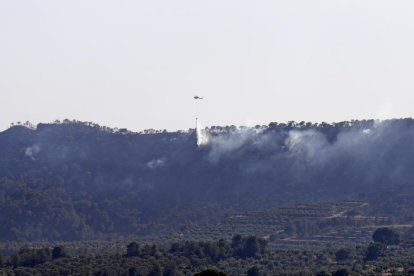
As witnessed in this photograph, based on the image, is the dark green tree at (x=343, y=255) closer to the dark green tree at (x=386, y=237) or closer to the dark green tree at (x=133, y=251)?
the dark green tree at (x=386, y=237)

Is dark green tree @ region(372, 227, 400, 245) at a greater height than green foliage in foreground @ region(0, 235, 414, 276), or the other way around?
dark green tree @ region(372, 227, 400, 245)

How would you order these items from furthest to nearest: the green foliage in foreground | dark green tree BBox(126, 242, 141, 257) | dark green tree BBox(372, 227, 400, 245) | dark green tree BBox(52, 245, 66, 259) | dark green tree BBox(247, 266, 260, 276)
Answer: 1. dark green tree BBox(372, 227, 400, 245)
2. dark green tree BBox(52, 245, 66, 259)
3. dark green tree BBox(126, 242, 141, 257)
4. the green foliage in foreground
5. dark green tree BBox(247, 266, 260, 276)

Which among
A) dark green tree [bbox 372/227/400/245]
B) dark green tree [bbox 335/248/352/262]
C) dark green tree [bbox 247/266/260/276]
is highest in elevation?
dark green tree [bbox 372/227/400/245]

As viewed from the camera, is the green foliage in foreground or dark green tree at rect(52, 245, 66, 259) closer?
the green foliage in foreground

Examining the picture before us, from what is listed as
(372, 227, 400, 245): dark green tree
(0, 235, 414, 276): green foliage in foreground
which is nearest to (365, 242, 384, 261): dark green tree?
(0, 235, 414, 276): green foliage in foreground

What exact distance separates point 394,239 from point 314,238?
77.7 feet

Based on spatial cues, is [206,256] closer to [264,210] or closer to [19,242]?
[264,210]

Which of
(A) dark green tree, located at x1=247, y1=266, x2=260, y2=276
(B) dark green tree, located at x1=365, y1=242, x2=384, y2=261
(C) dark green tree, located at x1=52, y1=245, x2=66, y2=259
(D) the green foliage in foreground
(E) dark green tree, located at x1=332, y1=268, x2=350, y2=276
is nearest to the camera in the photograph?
(E) dark green tree, located at x1=332, y1=268, x2=350, y2=276

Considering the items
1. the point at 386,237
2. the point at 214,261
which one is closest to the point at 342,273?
the point at 214,261

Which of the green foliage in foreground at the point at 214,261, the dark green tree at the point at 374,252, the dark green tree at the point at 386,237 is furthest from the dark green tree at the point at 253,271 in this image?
the dark green tree at the point at 386,237

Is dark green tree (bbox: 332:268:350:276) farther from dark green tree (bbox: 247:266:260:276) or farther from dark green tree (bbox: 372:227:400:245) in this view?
dark green tree (bbox: 372:227:400:245)

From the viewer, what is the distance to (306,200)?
198 meters

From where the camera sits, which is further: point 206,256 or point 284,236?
point 284,236

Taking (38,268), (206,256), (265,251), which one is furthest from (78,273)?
(265,251)
